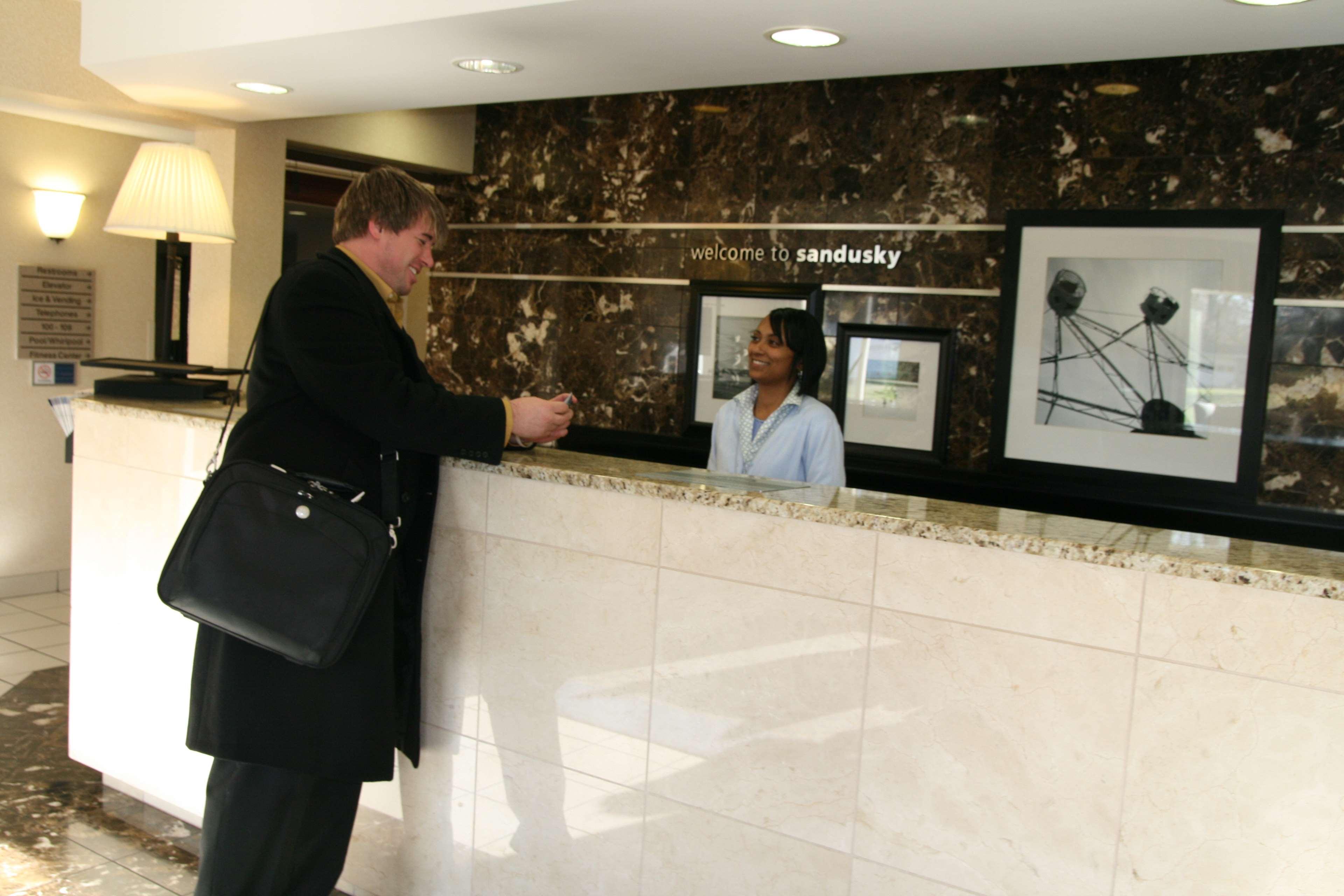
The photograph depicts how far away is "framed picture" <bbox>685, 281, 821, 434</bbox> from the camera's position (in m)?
4.42

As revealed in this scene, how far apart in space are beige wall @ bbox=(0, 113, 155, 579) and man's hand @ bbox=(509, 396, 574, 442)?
15.7ft

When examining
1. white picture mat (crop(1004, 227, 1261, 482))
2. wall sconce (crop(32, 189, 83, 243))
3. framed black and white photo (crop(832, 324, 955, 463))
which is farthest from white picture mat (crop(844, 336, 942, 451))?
wall sconce (crop(32, 189, 83, 243))

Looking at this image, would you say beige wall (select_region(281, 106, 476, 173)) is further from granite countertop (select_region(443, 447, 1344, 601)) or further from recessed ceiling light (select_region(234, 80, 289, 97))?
granite countertop (select_region(443, 447, 1344, 601))

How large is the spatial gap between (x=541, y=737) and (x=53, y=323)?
4913 mm

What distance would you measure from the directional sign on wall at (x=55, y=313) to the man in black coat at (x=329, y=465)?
14.4ft

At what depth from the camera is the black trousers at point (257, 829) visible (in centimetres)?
225

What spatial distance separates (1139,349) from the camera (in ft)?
11.9

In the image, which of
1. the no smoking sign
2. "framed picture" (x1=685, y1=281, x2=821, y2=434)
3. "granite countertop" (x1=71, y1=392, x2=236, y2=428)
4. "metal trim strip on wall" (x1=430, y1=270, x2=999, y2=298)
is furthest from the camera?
the no smoking sign

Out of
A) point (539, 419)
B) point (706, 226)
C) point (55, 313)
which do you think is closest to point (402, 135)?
point (706, 226)

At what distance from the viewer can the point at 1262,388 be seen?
3416 millimetres

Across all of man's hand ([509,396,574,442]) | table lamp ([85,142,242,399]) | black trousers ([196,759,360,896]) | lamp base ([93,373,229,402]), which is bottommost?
black trousers ([196,759,360,896])

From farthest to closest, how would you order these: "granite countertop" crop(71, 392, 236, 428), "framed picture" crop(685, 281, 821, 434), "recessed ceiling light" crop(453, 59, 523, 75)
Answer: "framed picture" crop(685, 281, 821, 434), "recessed ceiling light" crop(453, 59, 523, 75), "granite countertop" crop(71, 392, 236, 428)

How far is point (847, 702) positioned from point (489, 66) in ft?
7.22

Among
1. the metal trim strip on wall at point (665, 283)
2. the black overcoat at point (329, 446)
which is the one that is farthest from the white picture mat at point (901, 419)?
the black overcoat at point (329, 446)
